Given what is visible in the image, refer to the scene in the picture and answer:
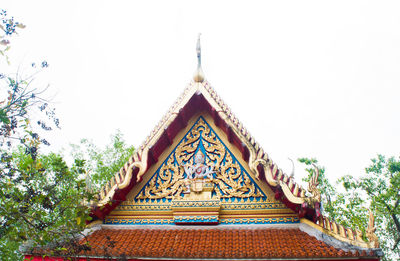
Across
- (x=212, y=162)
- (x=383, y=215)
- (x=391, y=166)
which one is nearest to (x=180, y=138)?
(x=212, y=162)

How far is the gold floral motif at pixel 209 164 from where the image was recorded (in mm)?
6164

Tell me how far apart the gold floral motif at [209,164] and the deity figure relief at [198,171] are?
71 mm

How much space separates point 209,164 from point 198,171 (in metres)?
0.23

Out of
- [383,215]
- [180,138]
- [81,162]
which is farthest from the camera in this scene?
[383,215]

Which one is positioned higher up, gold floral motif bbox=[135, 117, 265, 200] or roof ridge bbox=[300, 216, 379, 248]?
gold floral motif bbox=[135, 117, 265, 200]

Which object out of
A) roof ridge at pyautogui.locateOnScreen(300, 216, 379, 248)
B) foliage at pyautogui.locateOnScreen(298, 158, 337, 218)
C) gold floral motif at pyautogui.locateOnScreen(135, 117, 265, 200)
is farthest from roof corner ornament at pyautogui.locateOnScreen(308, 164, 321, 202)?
foliage at pyautogui.locateOnScreen(298, 158, 337, 218)

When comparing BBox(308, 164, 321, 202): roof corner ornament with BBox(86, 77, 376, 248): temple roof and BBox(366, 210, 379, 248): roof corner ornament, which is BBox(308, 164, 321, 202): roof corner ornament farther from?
BBox(366, 210, 379, 248): roof corner ornament

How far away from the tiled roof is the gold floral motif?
60 centimetres

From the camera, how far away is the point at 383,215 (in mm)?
18172

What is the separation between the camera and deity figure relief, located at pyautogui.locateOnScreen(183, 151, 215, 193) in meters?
6.25

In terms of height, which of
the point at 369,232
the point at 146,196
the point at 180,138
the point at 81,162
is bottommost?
the point at 369,232

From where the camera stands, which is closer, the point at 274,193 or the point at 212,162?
the point at 274,193

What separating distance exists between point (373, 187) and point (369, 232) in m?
13.9

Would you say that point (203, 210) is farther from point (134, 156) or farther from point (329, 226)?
point (329, 226)
